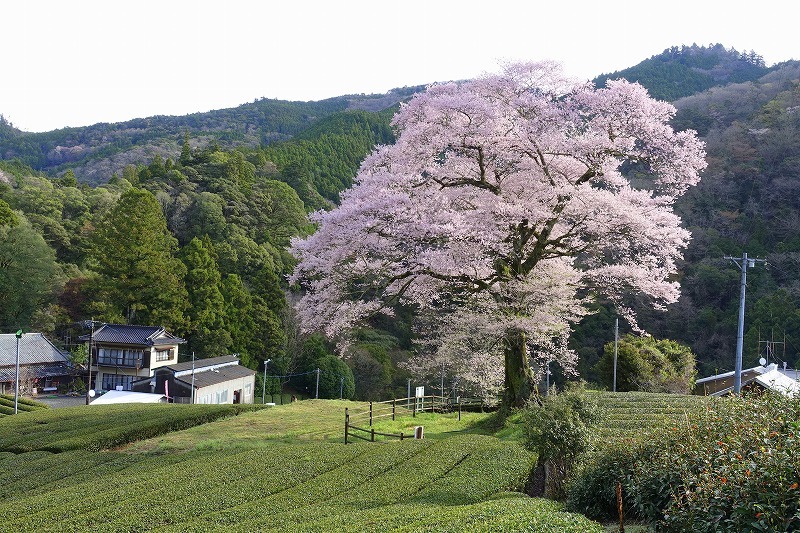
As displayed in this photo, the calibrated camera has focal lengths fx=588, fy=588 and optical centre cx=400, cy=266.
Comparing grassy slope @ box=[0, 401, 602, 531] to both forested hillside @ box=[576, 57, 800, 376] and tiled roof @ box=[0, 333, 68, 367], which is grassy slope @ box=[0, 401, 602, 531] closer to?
tiled roof @ box=[0, 333, 68, 367]

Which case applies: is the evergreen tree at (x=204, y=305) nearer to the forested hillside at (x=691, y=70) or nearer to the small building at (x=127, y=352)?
the small building at (x=127, y=352)

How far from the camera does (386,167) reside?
15.0 metres

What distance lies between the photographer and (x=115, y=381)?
122 feet

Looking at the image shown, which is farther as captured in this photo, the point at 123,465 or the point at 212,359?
the point at 212,359

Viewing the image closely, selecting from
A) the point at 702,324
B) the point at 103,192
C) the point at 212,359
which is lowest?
the point at 212,359

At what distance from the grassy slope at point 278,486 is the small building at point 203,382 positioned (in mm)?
16867

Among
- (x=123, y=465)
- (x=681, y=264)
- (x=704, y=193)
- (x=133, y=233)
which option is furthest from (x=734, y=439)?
(x=704, y=193)

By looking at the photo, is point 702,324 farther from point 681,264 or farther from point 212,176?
point 212,176

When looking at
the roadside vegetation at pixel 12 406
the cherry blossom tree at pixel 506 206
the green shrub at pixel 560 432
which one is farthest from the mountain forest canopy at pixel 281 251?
the green shrub at pixel 560 432

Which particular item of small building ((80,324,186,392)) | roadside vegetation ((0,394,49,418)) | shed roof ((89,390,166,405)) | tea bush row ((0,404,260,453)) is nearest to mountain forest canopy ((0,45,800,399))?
small building ((80,324,186,392))

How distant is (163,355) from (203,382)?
5481 millimetres

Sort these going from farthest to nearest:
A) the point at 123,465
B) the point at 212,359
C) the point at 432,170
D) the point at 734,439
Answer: the point at 212,359 < the point at 432,170 < the point at 123,465 < the point at 734,439

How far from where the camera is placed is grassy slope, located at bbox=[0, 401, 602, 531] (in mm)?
7273

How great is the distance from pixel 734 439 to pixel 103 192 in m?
52.1
